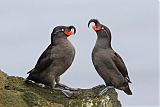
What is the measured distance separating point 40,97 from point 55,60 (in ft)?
7.56

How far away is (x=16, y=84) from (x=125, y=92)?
365 centimetres

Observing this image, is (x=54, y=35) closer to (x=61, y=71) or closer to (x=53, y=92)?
(x=61, y=71)

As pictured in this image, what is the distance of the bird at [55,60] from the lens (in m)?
10.9

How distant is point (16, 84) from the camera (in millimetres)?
9945

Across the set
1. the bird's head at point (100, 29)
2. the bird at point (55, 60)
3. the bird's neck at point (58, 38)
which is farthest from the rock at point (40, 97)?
→ the bird's head at point (100, 29)

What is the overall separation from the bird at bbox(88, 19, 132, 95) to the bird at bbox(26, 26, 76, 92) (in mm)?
841

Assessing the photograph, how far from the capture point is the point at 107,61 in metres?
11.7

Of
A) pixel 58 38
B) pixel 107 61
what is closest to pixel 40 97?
pixel 58 38

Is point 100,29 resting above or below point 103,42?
above

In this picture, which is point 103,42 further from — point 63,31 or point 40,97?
point 40,97

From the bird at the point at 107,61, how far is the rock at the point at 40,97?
0.73 meters

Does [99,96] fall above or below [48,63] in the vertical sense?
below

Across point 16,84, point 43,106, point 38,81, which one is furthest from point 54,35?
point 43,106

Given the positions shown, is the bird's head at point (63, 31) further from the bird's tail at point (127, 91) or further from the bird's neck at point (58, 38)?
the bird's tail at point (127, 91)
